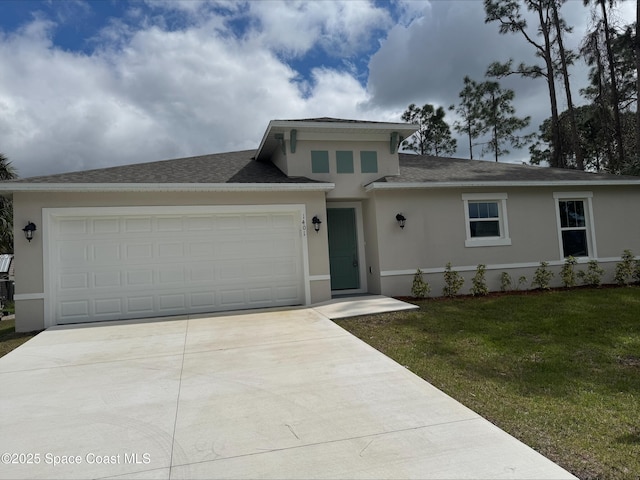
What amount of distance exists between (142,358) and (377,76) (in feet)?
66.8

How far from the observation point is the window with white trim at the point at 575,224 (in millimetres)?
10938

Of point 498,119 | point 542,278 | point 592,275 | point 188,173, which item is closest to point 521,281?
point 542,278

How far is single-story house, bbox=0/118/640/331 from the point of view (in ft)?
27.0

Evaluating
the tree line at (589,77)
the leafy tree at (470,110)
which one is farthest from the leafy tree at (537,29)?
the leafy tree at (470,110)

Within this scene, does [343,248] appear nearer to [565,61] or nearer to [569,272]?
[569,272]

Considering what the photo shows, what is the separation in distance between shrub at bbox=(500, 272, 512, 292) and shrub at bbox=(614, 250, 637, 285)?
3.25 m

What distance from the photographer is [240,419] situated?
3301 mm

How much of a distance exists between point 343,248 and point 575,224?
6845 millimetres

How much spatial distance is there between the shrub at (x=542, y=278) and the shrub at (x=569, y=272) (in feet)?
1.50

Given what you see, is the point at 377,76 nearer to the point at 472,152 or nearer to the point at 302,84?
the point at 302,84

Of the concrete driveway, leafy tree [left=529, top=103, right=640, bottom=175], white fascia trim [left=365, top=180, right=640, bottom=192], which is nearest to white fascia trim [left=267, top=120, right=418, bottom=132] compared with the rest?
white fascia trim [left=365, top=180, right=640, bottom=192]

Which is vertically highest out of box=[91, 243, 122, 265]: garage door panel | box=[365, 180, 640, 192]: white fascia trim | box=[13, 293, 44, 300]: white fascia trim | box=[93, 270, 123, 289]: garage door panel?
box=[365, 180, 640, 192]: white fascia trim

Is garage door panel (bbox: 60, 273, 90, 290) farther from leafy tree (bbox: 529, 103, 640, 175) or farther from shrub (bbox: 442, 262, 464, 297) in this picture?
→ leafy tree (bbox: 529, 103, 640, 175)

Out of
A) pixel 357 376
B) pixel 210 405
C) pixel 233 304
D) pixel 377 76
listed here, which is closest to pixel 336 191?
pixel 233 304
